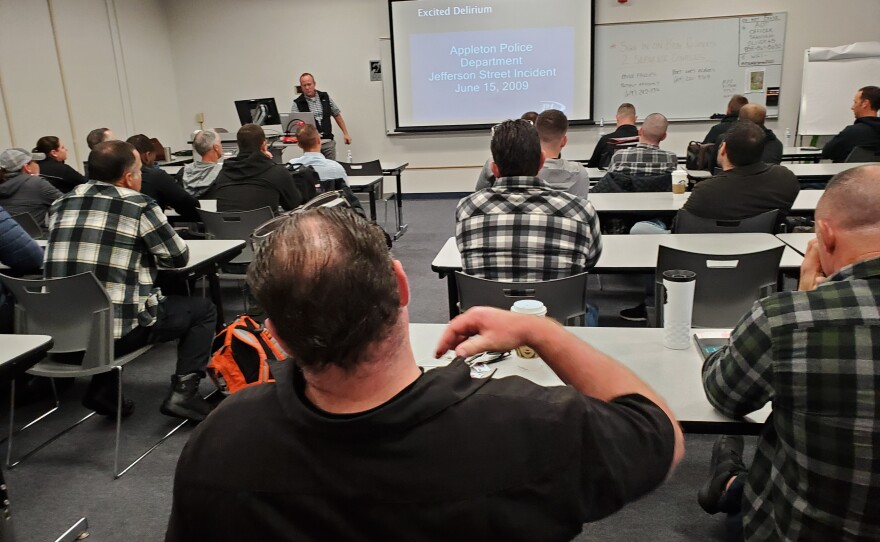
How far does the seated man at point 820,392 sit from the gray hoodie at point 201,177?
4525 mm

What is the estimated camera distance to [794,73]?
7.70 metres

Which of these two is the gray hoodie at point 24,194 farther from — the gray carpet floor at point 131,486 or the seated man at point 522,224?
the seated man at point 522,224

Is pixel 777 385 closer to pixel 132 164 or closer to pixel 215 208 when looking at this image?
pixel 132 164

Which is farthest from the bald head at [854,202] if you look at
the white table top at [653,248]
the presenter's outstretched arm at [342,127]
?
the presenter's outstretched arm at [342,127]

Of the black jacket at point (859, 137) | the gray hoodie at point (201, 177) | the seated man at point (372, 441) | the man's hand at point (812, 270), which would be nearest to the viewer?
the seated man at point (372, 441)

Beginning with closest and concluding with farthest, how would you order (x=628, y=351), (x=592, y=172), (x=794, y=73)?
(x=628, y=351) → (x=592, y=172) → (x=794, y=73)

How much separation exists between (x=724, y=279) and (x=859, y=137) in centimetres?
425

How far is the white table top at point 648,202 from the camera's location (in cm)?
387


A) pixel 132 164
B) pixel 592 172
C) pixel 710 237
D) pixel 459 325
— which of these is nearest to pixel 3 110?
pixel 132 164

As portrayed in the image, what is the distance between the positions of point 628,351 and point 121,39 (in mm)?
7959

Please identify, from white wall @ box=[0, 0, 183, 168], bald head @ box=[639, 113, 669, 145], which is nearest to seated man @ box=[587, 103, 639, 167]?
bald head @ box=[639, 113, 669, 145]

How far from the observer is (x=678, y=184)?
4.34 meters

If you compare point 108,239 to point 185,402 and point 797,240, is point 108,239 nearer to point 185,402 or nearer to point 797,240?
point 185,402

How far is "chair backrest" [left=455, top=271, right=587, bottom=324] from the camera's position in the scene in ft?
7.39
